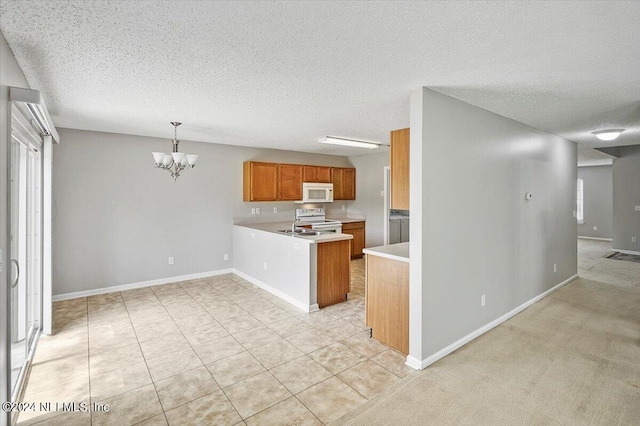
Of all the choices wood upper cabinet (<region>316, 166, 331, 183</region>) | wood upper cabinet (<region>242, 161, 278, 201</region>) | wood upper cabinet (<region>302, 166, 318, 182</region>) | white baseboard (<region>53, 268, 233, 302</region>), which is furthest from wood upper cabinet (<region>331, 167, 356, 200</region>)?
white baseboard (<region>53, 268, 233, 302</region>)

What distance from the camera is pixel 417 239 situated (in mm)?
2668

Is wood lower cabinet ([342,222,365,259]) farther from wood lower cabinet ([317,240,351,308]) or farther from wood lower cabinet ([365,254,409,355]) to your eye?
wood lower cabinet ([365,254,409,355])

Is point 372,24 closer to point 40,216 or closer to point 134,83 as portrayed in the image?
point 134,83

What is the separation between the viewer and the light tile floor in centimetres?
218

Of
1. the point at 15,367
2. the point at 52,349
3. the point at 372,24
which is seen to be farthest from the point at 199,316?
the point at 372,24

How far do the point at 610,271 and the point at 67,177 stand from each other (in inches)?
363

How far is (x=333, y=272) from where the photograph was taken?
4270 mm

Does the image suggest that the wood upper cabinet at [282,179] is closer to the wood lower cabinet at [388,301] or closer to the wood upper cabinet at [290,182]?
the wood upper cabinet at [290,182]

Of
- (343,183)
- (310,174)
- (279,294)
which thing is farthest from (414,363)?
(343,183)

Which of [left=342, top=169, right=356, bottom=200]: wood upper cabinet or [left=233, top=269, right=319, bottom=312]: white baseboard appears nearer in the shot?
[left=233, top=269, right=319, bottom=312]: white baseboard

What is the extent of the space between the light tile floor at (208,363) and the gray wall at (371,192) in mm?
3105

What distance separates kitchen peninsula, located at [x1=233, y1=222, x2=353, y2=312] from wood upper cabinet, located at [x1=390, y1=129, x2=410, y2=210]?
129cm

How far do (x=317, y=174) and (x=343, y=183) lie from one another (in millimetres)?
827

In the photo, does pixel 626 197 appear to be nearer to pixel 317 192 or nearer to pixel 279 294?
pixel 317 192
